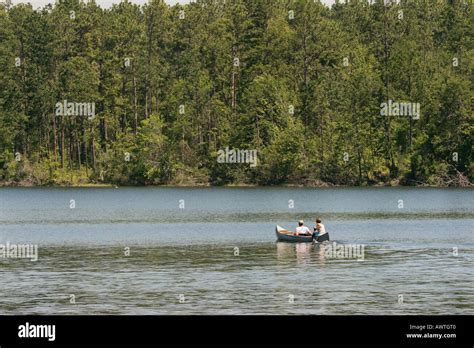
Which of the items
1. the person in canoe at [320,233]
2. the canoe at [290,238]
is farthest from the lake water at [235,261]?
the person in canoe at [320,233]

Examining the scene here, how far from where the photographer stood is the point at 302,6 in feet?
558

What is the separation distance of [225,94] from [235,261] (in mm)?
128766

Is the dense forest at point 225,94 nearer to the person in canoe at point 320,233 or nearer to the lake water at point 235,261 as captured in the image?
the lake water at point 235,261

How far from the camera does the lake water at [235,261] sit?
3450 cm

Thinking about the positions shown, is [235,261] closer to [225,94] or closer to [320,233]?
[320,233]

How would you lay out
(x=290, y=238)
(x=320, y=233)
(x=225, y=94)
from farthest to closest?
(x=225, y=94)
(x=290, y=238)
(x=320, y=233)

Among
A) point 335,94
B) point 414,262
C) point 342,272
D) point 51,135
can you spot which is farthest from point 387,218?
point 51,135

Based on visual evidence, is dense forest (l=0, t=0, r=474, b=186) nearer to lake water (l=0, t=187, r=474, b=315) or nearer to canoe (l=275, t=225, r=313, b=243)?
lake water (l=0, t=187, r=474, b=315)

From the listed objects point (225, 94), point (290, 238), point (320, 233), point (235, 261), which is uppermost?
point (225, 94)

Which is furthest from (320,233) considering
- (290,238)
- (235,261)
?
(235,261)

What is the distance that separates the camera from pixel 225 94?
178 metres

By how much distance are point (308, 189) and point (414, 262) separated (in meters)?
101

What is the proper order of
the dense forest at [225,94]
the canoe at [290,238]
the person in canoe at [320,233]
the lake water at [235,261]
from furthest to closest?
the dense forest at [225,94] < the canoe at [290,238] < the person in canoe at [320,233] < the lake water at [235,261]

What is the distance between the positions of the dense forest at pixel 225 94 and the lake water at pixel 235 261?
46368mm
